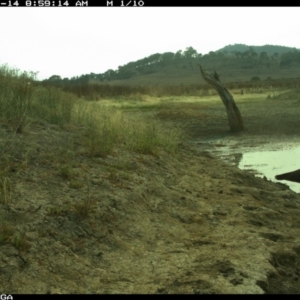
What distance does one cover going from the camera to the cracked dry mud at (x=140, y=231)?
14.1 ft

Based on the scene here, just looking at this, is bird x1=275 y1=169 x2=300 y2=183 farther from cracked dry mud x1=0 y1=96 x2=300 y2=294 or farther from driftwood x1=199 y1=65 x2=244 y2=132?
driftwood x1=199 y1=65 x2=244 y2=132

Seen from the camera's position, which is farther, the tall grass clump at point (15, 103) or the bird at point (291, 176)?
the bird at point (291, 176)

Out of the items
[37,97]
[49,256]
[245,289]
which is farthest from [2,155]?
[37,97]

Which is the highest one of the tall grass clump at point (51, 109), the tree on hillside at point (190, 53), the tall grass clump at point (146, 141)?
the tree on hillside at point (190, 53)

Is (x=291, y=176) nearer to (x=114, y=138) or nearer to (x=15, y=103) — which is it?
(x=114, y=138)

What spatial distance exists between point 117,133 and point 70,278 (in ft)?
19.7

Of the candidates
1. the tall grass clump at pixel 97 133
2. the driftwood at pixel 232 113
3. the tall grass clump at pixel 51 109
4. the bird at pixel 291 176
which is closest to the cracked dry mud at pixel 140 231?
the tall grass clump at pixel 97 133

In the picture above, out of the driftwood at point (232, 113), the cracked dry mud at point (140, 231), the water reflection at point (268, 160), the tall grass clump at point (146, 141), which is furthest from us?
the driftwood at point (232, 113)

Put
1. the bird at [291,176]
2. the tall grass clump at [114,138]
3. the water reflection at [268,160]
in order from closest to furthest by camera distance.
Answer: the tall grass clump at [114,138] < the bird at [291,176] < the water reflection at [268,160]

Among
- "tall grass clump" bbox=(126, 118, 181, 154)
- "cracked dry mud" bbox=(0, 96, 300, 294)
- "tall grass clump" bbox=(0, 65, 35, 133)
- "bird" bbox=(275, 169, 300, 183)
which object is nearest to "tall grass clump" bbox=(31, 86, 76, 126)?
"tall grass clump" bbox=(0, 65, 35, 133)

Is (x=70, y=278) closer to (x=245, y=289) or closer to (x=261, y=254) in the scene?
(x=245, y=289)

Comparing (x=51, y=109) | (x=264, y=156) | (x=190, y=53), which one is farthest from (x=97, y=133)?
(x=190, y=53)

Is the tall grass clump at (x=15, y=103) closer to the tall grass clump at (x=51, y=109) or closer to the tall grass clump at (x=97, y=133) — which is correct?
the tall grass clump at (x=51, y=109)

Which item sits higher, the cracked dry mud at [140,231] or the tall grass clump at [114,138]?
the tall grass clump at [114,138]
